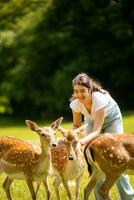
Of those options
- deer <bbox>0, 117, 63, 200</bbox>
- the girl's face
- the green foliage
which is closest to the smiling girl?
the girl's face

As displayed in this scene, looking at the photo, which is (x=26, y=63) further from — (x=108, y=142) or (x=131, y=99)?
(x=108, y=142)

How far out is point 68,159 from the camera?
768cm

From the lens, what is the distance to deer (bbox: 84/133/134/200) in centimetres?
715

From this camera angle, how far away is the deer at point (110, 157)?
281 inches

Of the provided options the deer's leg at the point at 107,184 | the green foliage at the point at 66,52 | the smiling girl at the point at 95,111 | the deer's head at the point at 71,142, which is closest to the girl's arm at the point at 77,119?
the smiling girl at the point at 95,111

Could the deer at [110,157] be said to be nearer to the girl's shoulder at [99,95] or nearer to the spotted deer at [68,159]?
the spotted deer at [68,159]

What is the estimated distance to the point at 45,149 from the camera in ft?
25.5

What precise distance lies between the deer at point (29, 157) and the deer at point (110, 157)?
50cm

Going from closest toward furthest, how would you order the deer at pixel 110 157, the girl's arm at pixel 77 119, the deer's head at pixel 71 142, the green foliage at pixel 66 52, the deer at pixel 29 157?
1. the deer at pixel 110 157
2. the deer's head at pixel 71 142
3. the deer at pixel 29 157
4. the girl's arm at pixel 77 119
5. the green foliage at pixel 66 52

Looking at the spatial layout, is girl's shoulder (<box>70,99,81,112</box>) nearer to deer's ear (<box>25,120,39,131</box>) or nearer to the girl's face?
the girl's face

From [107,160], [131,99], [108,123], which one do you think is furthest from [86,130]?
[131,99]

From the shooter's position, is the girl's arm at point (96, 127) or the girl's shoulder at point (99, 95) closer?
the girl's arm at point (96, 127)

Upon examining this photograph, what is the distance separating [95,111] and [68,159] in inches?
24.6

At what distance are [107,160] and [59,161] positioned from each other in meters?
1.06
